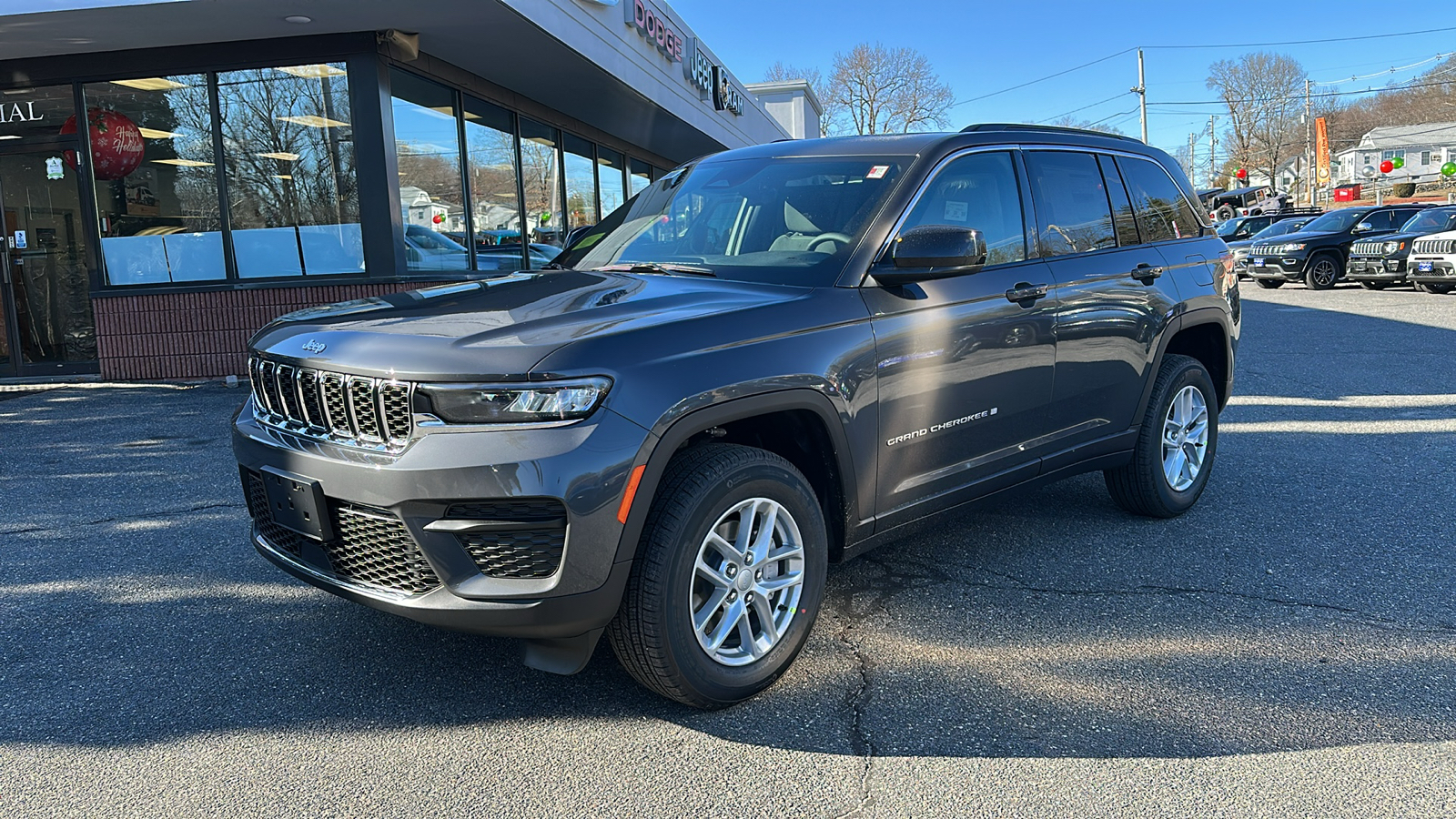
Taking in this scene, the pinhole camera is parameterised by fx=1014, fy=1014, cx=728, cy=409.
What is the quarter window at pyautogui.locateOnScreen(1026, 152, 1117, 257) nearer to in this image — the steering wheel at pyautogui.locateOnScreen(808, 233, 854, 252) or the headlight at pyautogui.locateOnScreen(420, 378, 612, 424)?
the steering wheel at pyautogui.locateOnScreen(808, 233, 854, 252)

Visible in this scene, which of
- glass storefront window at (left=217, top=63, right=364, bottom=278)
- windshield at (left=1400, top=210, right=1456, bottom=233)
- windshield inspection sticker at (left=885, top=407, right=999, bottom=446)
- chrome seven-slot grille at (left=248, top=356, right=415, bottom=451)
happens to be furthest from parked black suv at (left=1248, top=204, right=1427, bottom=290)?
chrome seven-slot grille at (left=248, top=356, right=415, bottom=451)

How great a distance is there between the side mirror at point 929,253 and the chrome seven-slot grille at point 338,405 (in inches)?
64.1

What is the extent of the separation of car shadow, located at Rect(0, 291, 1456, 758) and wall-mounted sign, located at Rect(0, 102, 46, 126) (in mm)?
6686

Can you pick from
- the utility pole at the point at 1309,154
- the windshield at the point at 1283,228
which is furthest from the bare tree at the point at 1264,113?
the windshield at the point at 1283,228

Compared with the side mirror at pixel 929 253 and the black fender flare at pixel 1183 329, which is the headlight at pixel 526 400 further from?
the black fender flare at pixel 1183 329

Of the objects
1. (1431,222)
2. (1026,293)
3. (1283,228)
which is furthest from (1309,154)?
(1026,293)

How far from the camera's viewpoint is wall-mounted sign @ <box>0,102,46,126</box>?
10.3m

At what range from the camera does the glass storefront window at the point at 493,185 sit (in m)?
12.2

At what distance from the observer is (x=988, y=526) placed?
4902 millimetres

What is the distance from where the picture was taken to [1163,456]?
4938mm

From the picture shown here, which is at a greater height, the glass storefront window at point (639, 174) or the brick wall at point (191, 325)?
the glass storefront window at point (639, 174)

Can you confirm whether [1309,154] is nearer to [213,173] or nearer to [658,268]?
[213,173]

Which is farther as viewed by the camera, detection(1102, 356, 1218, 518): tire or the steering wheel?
detection(1102, 356, 1218, 518): tire

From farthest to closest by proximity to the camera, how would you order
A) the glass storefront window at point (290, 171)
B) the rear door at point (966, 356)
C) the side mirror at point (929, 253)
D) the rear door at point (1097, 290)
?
the glass storefront window at point (290, 171) < the rear door at point (1097, 290) < the rear door at point (966, 356) < the side mirror at point (929, 253)
